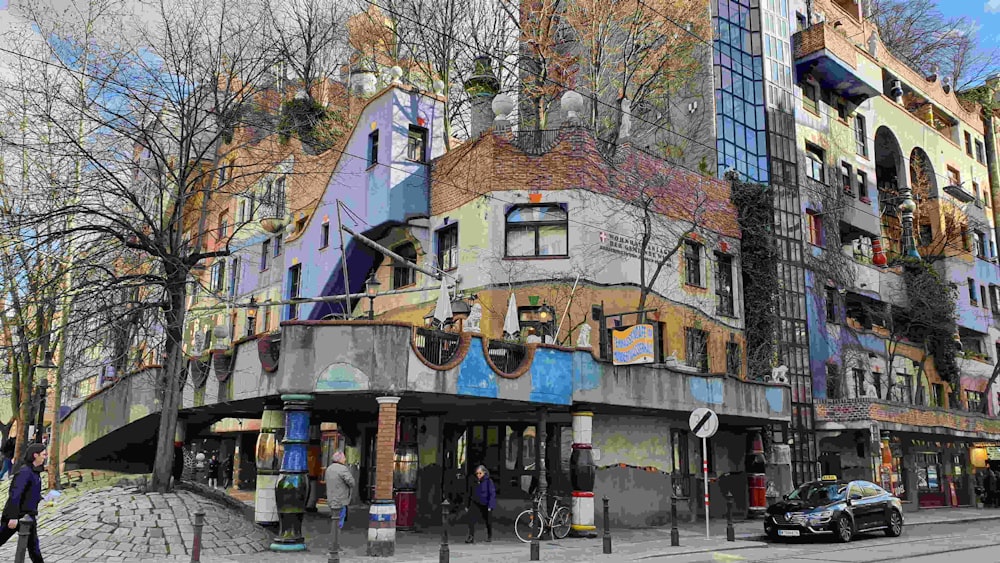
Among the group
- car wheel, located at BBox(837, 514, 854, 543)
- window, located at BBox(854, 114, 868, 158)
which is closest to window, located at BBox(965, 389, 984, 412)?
window, located at BBox(854, 114, 868, 158)

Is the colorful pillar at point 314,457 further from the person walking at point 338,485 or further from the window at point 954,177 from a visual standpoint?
the window at point 954,177

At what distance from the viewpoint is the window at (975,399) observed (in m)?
41.2

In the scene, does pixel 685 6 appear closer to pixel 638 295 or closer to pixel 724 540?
pixel 638 295

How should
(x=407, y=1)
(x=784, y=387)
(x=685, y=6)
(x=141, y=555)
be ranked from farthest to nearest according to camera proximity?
1. (x=407, y=1)
2. (x=685, y=6)
3. (x=784, y=387)
4. (x=141, y=555)

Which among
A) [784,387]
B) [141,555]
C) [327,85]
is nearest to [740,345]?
[784,387]

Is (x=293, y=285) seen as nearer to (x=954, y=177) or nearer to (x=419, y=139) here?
(x=419, y=139)

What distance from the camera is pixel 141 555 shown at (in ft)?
45.1

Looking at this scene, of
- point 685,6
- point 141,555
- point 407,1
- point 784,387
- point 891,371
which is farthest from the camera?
point 891,371

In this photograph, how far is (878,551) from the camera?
611 inches

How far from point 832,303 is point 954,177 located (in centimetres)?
1811

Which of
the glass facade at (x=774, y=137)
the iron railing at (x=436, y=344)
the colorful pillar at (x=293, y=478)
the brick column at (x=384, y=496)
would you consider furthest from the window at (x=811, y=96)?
the colorful pillar at (x=293, y=478)

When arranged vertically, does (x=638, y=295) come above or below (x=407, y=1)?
below

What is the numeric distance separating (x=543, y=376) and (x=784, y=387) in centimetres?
1034

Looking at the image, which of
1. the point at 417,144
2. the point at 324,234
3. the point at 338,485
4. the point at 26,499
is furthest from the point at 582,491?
the point at 324,234
